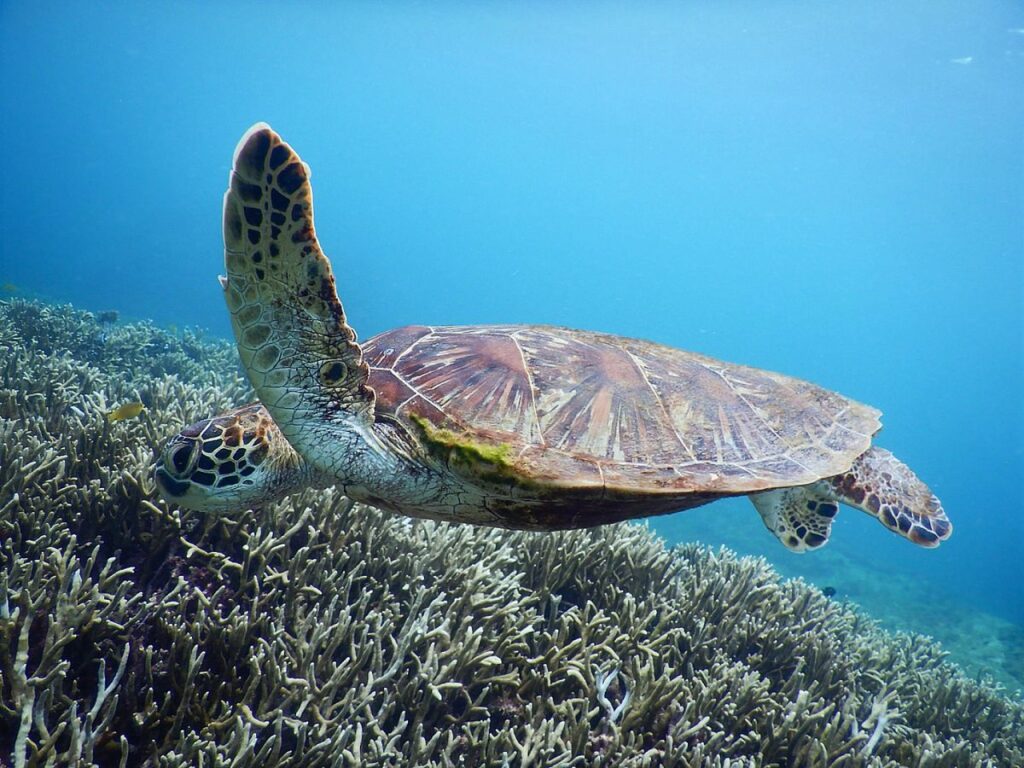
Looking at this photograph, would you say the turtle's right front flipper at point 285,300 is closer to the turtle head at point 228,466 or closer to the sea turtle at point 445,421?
the sea turtle at point 445,421

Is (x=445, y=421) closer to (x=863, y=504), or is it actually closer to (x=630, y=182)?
(x=863, y=504)

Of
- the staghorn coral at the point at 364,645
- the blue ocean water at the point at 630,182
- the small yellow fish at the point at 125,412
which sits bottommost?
the staghorn coral at the point at 364,645

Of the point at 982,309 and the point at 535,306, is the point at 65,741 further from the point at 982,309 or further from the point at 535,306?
the point at 535,306

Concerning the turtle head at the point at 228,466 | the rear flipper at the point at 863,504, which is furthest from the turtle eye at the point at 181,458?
the rear flipper at the point at 863,504

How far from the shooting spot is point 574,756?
2.39m

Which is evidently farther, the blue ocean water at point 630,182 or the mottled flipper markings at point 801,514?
the blue ocean water at point 630,182

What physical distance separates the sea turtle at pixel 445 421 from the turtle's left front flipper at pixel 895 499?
2.02ft

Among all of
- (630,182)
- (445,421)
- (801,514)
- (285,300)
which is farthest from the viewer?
(630,182)

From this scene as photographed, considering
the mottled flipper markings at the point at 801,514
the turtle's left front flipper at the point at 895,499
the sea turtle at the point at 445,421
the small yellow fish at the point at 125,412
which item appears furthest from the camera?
the mottled flipper markings at the point at 801,514

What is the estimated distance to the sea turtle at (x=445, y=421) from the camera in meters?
2.16

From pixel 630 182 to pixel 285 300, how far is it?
470 ft

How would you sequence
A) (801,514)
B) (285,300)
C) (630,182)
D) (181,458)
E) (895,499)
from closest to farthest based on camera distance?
(285,300) < (181,458) < (895,499) < (801,514) < (630,182)

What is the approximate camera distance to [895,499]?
3668 millimetres

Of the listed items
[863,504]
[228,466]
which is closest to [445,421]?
[228,466]
